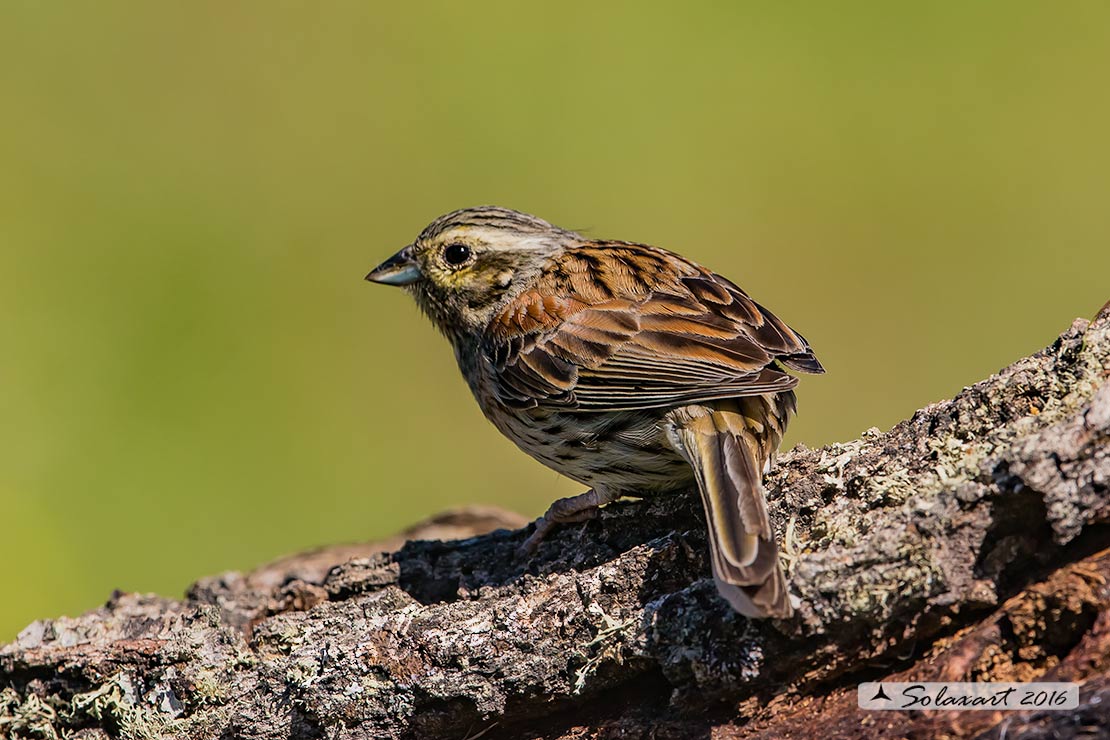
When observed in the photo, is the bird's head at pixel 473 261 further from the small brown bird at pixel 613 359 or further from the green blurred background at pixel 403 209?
the green blurred background at pixel 403 209

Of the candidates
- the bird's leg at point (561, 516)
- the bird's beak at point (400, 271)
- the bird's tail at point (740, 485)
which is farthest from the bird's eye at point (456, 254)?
the bird's tail at point (740, 485)

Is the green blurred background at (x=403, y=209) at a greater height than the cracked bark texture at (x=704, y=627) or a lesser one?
greater

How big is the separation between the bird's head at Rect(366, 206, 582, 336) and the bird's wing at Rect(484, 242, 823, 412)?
0.20 meters

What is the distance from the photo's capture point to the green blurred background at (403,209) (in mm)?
8984

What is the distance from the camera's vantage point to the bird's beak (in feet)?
17.7

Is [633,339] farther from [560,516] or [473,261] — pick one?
[473,261]

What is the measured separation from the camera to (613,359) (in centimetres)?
441

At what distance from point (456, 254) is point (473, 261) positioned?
8cm

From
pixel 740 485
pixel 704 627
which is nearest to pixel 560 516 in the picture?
pixel 740 485

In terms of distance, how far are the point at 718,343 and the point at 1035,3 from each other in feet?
32.7

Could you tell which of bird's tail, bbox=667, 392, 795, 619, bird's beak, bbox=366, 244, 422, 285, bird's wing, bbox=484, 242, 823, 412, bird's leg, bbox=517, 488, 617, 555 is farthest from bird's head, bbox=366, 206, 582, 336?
bird's tail, bbox=667, 392, 795, 619

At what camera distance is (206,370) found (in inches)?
380

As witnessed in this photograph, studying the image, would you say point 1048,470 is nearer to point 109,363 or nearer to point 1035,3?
point 109,363

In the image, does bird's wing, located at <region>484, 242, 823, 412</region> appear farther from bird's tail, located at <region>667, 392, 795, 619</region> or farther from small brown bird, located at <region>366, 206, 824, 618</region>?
bird's tail, located at <region>667, 392, 795, 619</region>
